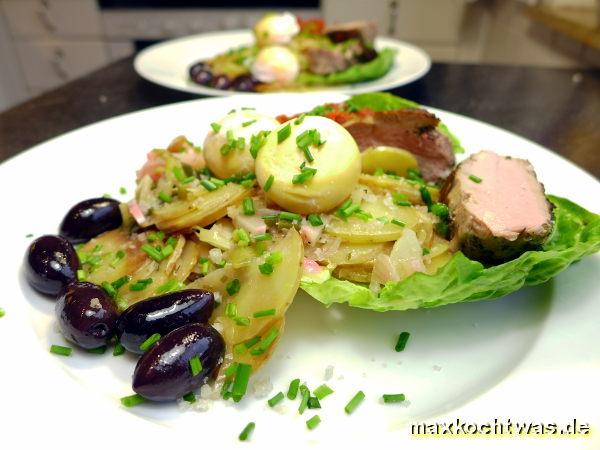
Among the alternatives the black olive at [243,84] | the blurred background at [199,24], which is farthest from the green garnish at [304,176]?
the blurred background at [199,24]

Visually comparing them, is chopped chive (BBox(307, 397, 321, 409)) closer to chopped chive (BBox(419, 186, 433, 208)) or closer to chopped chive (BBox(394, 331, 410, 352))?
chopped chive (BBox(394, 331, 410, 352))

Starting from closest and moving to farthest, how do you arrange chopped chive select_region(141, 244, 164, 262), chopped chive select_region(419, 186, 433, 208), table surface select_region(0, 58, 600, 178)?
chopped chive select_region(141, 244, 164, 262), chopped chive select_region(419, 186, 433, 208), table surface select_region(0, 58, 600, 178)

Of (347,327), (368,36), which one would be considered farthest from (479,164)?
(368,36)

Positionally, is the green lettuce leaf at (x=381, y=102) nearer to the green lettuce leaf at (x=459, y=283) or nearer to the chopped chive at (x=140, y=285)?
the green lettuce leaf at (x=459, y=283)

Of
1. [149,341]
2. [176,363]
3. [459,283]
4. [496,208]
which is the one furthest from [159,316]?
[496,208]

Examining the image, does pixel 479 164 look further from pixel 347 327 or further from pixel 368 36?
pixel 368 36

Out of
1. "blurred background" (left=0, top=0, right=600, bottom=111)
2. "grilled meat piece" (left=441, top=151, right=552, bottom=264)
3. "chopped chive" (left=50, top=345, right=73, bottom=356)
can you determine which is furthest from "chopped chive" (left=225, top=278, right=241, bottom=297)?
"blurred background" (left=0, top=0, right=600, bottom=111)
